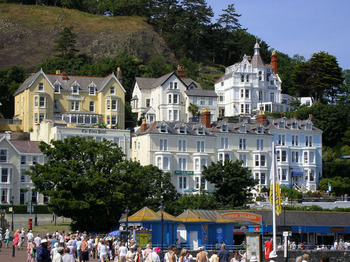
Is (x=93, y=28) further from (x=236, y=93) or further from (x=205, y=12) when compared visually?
(x=236, y=93)

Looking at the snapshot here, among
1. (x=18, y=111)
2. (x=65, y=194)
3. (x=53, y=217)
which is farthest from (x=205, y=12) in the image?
(x=65, y=194)

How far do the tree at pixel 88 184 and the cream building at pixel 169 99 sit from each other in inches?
1443

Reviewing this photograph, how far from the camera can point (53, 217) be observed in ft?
252

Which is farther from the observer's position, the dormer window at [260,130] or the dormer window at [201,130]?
the dormer window at [260,130]

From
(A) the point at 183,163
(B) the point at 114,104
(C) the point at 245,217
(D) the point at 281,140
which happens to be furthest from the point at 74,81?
(C) the point at 245,217

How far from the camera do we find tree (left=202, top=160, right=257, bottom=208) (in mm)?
76600

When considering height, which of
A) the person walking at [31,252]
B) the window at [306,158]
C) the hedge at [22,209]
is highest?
the window at [306,158]

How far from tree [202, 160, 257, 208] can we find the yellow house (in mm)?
22004

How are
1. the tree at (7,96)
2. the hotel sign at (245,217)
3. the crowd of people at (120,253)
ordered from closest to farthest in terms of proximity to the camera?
1. the crowd of people at (120,253)
2. the hotel sign at (245,217)
3. the tree at (7,96)

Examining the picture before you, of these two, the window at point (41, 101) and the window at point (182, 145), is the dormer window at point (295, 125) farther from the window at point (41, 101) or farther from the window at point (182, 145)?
the window at point (41, 101)

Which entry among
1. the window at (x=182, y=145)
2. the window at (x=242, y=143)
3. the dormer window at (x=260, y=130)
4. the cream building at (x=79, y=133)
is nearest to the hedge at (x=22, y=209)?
the cream building at (x=79, y=133)

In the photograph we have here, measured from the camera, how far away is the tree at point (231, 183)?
3016 inches

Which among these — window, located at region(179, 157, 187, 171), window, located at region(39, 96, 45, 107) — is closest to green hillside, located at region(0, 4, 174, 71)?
window, located at region(39, 96, 45, 107)

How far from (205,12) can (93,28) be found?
25.4 meters
